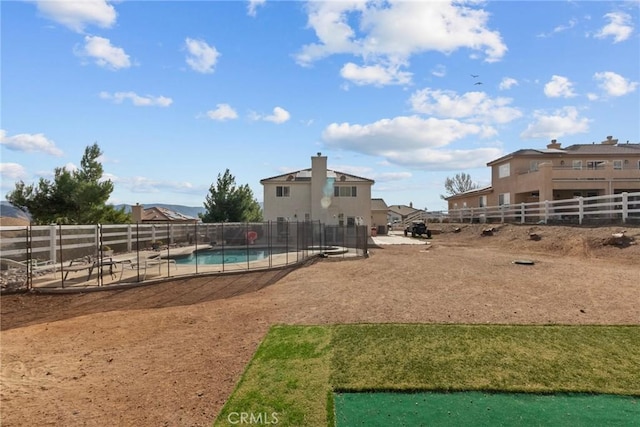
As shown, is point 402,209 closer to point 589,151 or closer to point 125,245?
point 589,151

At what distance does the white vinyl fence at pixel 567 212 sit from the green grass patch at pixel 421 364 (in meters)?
14.4

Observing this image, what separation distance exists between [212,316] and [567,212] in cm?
2133

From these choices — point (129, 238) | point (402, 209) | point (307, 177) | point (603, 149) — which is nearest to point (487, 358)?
point (129, 238)

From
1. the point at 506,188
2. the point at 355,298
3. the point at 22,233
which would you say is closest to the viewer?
the point at 355,298

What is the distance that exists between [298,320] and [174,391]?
306 centimetres

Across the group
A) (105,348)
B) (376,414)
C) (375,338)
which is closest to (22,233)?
(105,348)

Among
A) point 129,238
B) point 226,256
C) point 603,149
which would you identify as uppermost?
point 603,149

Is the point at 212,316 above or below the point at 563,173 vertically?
below

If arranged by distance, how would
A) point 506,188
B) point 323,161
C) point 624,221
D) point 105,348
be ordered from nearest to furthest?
point 105,348 → point 624,221 → point 323,161 → point 506,188

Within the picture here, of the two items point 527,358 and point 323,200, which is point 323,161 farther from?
point 527,358

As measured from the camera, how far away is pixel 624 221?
1691 centimetres

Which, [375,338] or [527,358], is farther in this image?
[375,338]

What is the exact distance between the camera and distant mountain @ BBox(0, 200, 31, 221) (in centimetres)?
2583

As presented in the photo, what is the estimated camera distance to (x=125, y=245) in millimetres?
19062
